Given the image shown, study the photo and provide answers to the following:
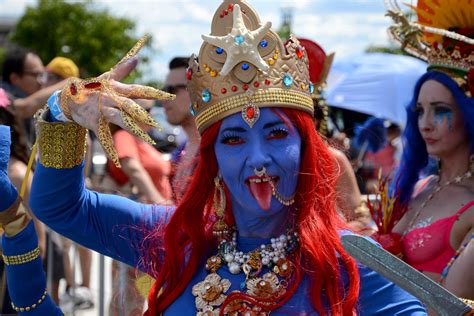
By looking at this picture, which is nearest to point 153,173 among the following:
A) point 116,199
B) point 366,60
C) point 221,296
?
point 116,199

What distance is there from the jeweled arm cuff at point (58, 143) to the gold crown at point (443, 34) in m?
1.71

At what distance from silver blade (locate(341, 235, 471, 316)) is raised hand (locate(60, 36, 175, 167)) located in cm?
63

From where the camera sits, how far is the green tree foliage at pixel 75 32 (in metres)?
49.8

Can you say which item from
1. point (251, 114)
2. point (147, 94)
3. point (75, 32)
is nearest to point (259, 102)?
point (251, 114)

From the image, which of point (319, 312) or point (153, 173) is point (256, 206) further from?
point (153, 173)

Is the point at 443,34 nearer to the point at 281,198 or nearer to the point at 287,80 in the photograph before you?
the point at 287,80

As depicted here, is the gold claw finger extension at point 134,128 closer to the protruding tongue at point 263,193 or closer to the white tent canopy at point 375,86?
the protruding tongue at point 263,193

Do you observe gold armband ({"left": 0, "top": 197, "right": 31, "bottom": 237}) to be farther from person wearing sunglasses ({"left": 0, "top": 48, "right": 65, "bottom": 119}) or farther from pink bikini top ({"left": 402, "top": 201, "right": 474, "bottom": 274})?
person wearing sunglasses ({"left": 0, "top": 48, "right": 65, "bottom": 119})

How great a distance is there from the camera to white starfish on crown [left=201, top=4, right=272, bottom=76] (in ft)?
7.09

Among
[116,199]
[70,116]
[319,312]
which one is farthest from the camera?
[116,199]

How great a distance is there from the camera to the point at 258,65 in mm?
2168

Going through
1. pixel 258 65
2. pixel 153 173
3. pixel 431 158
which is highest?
pixel 258 65

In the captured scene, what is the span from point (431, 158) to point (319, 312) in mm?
1833

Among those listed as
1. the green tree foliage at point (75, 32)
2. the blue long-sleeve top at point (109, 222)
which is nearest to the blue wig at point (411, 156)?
the blue long-sleeve top at point (109, 222)
